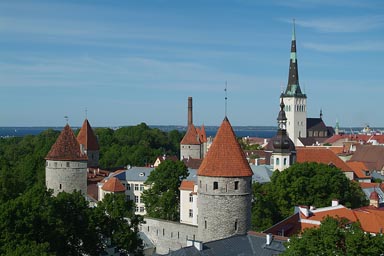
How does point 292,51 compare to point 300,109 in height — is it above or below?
above

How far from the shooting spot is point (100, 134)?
294 feet

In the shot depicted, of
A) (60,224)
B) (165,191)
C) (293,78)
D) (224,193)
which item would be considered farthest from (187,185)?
(293,78)

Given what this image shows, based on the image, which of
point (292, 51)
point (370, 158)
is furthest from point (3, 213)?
point (292, 51)

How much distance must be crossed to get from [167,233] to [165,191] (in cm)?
924

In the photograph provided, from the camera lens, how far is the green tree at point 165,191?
137ft

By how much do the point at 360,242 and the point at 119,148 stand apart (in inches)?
2502

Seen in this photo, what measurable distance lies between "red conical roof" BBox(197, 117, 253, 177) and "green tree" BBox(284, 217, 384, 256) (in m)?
8.55

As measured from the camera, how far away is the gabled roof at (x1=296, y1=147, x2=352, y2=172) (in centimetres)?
5228

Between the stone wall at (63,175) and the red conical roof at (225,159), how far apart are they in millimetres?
17357

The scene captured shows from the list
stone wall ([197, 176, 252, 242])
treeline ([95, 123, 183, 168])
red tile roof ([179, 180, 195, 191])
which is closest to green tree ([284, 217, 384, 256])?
stone wall ([197, 176, 252, 242])

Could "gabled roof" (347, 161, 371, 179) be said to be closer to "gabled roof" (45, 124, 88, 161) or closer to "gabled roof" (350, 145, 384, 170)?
"gabled roof" (350, 145, 384, 170)

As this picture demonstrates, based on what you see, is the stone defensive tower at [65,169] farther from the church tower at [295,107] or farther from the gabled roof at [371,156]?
the church tower at [295,107]

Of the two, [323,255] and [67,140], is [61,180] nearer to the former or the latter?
[67,140]

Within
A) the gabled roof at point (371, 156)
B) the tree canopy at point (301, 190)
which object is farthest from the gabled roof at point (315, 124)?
the tree canopy at point (301, 190)
